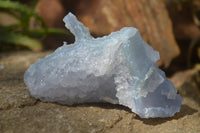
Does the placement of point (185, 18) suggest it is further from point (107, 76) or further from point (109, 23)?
point (107, 76)

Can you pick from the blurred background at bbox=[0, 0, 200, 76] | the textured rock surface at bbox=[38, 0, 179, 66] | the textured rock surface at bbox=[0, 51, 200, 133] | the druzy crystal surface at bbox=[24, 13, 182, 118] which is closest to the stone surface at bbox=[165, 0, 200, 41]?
the blurred background at bbox=[0, 0, 200, 76]

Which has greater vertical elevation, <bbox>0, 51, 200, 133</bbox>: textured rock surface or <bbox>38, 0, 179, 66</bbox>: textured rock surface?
<bbox>38, 0, 179, 66</bbox>: textured rock surface

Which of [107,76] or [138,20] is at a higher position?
[138,20]

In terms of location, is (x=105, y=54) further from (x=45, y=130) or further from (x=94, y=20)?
(x=94, y=20)

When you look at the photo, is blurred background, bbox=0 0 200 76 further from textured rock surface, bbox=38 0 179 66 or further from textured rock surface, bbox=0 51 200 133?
textured rock surface, bbox=0 51 200 133

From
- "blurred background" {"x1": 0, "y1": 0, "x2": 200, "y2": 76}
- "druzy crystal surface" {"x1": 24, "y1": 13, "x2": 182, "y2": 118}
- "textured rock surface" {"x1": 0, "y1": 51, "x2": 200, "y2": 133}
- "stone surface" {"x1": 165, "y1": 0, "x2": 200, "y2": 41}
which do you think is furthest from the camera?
"stone surface" {"x1": 165, "y1": 0, "x2": 200, "y2": 41}

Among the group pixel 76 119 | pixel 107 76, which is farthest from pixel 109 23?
pixel 76 119

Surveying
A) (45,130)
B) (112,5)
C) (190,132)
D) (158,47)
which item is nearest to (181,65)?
(158,47)
